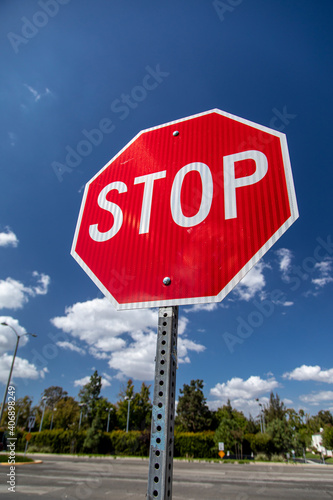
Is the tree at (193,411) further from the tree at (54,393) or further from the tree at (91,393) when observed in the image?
the tree at (54,393)

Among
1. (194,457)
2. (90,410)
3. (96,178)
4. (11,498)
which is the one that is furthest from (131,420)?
(96,178)

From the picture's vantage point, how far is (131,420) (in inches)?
1618

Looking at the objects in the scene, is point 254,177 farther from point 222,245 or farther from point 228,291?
point 228,291

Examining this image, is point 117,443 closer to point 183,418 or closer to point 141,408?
point 141,408

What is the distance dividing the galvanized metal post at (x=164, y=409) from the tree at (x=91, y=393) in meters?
48.8

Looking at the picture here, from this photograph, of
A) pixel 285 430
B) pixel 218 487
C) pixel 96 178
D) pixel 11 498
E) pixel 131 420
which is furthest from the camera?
pixel 131 420

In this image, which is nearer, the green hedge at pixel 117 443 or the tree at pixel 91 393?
the green hedge at pixel 117 443

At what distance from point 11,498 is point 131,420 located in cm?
3637

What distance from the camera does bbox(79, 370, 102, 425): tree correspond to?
43.0m

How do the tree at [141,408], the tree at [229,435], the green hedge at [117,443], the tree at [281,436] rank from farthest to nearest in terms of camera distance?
the tree at [141,408], the tree at [281,436], the green hedge at [117,443], the tree at [229,435]

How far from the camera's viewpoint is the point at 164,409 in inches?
42.8

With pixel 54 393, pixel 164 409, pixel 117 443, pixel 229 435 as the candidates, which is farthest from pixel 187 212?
pixel 54 393

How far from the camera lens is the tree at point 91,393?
141 feet

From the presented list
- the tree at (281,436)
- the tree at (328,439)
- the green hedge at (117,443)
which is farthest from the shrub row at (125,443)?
the tree at (328,439)
